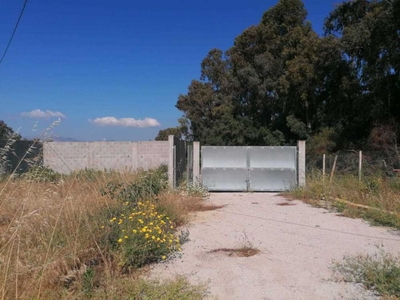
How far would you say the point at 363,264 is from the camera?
4.66 meters

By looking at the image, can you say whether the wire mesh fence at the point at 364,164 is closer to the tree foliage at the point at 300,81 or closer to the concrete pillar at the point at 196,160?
the concrete pillar at the point at 196,160

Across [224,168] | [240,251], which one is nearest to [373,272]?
[240,251]

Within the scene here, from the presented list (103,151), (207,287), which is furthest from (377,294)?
(103,151)

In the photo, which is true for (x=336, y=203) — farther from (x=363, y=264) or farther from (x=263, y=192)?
(x=363, y=264)

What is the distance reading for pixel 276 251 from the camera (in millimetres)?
5668

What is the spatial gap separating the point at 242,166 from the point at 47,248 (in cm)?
1081

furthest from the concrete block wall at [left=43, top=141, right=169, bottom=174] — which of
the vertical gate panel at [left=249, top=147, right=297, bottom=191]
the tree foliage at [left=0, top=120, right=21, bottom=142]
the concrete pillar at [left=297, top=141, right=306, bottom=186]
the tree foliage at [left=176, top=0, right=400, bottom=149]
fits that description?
the tree foliage at [left=176, top=0, right=400, bottom=149]

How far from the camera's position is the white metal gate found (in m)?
14.0

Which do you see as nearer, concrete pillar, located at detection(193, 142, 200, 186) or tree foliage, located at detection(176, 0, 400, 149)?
concrete pillar, located at detection(193, 142, 200, 186)

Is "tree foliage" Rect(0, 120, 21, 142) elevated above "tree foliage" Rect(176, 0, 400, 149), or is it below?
below

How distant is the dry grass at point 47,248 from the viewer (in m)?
3.22

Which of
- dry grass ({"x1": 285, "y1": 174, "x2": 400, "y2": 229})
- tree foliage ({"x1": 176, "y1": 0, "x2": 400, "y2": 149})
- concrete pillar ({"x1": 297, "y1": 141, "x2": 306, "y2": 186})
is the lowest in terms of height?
dry grass ({"x1": 285, "y1": 174, "x2": 400, "y2": 229})

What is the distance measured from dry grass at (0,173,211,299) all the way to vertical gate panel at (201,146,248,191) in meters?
8.98

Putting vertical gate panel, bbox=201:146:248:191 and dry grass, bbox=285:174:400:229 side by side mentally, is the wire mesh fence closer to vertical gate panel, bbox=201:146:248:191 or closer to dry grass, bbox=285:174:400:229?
dry grass, bbox=285:174:400:229
